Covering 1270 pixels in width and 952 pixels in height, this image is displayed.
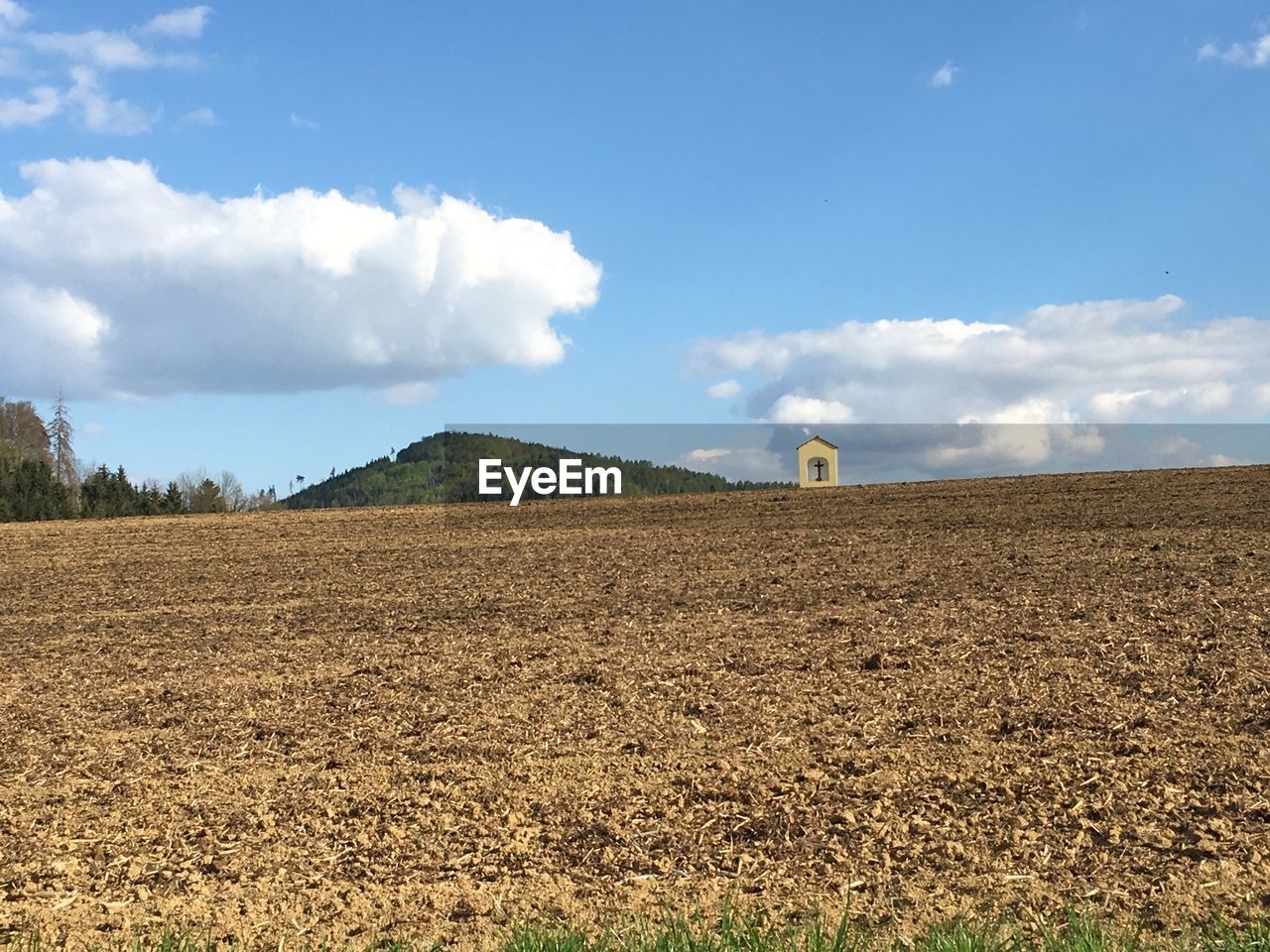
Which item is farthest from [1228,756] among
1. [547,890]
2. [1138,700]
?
[547,890]

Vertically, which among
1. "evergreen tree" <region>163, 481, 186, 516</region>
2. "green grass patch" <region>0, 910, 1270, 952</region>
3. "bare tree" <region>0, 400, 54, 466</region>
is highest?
"bare tree" <region>0, 400, 54, 466</region>

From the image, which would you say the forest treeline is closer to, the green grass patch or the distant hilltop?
the distant hilltop

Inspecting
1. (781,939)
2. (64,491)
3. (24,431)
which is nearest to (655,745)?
(781,939)

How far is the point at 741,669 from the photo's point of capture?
894cm

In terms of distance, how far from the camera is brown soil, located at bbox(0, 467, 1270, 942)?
518 centimetres

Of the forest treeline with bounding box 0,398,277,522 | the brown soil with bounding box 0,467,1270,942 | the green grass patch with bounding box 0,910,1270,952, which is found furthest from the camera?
the forest treeline with bounding box 0,398,277,522

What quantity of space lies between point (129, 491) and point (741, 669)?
216 feet

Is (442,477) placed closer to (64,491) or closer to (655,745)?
(64,491)

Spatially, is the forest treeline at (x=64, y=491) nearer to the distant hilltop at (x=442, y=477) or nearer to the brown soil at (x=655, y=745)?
the distant hilltop at (x=442, y=477)

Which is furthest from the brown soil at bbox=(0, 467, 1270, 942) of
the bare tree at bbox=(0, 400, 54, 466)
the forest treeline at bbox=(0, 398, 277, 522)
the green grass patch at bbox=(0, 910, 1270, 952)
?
the bare tree at bbox=(0, 400, 54, 466)

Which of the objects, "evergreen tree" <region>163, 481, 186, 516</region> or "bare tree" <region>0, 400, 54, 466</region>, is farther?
"bare tree" <region>0, 400, 54, 466</region>

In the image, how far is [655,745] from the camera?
7.10 metres

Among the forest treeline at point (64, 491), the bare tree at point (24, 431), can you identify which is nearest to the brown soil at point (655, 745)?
the forest treeline at point (64, 491)

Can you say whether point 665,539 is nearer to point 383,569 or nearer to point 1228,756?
point 383,569
